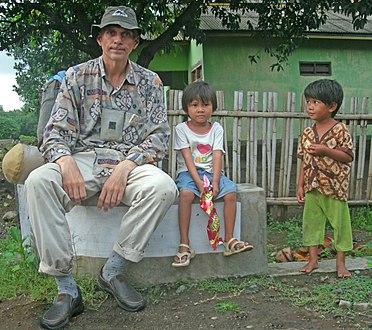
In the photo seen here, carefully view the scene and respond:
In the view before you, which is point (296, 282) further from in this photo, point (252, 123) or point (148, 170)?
point (252, 123)

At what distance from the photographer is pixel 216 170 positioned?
3.42m

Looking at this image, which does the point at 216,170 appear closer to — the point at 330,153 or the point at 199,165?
the point at 199,165

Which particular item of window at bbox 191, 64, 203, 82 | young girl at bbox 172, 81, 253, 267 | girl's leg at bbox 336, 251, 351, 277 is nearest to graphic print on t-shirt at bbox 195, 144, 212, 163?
young girl at bbox 172, 81, 253, 267

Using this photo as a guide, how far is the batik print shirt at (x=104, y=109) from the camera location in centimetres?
308

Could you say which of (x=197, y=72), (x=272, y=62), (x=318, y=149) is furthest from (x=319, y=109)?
(x=197, y=72)

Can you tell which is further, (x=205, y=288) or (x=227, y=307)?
(x=205, y=288)

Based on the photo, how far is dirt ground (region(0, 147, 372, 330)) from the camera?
2.68m

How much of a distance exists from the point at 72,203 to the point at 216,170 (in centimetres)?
107

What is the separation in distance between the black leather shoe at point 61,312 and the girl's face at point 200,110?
59.7 inches

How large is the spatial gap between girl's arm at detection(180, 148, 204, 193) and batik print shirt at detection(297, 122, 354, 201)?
844mm

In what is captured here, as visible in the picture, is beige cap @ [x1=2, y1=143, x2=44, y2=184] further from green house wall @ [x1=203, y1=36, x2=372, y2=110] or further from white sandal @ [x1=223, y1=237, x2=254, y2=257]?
green house wall @ [x1=203, y1=36, x2=372, y2=110]

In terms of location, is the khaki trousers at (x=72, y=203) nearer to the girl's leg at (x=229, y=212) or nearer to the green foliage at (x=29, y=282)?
the green foliage at (x=29, y=282)

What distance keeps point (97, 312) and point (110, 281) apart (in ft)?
0.64

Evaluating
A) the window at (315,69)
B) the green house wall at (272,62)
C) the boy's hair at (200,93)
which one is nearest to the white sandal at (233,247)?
the boy's hair at (200,93)
